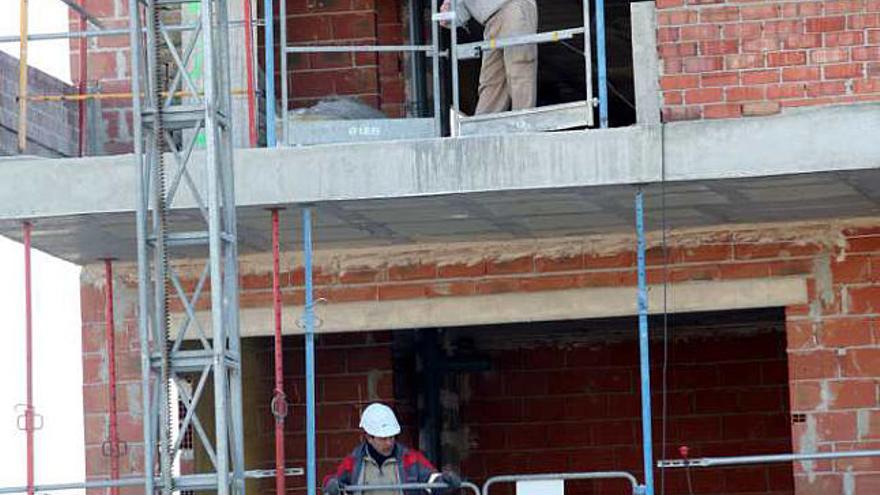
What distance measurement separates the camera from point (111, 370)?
55.2 ft

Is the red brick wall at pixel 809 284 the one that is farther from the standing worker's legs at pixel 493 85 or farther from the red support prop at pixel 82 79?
the red support prop at pixel 82 79

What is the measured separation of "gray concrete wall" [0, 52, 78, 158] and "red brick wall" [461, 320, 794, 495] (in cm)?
578

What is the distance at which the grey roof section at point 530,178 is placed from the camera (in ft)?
46.6

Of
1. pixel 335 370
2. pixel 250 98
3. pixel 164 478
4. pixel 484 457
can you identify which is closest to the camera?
pixel 164 478

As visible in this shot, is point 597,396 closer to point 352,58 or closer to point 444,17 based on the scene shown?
point 352,58

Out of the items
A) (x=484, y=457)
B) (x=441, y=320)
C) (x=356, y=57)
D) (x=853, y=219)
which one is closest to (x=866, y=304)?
(x=853, y=219)

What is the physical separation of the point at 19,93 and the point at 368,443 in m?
3.49

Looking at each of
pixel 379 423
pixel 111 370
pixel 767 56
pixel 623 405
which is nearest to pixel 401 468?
pixel 379 423

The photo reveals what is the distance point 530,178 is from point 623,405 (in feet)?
21.8

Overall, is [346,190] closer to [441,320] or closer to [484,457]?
[441,320]

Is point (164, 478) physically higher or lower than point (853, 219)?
lower

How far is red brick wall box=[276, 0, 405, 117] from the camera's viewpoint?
1769 cm

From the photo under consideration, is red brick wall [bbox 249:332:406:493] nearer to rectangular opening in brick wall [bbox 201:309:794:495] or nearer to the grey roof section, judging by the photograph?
rectangular opening in brick wall [bbox 201:309:794:495]

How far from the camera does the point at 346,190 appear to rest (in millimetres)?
14789
